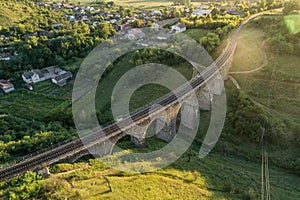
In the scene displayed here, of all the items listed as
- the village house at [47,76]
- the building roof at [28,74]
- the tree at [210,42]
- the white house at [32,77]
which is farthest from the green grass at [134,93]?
the building roof at [28,74]

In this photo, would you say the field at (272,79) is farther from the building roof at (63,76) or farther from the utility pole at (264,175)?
the building roof at (63,76)

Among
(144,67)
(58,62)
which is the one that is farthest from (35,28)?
(144,67)

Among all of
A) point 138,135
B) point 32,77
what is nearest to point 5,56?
point 32,77

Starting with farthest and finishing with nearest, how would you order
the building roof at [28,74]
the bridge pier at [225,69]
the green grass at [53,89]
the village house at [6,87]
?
the building roof at [28,74] < the village house at [6,87] < the green grass at [53,89] < the bridge pier at [225,69]

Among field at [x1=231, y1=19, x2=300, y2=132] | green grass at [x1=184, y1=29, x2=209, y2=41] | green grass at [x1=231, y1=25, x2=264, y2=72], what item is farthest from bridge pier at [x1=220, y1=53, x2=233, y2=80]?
green grass at [x1=184, y1=29, x2=209, y2=41]

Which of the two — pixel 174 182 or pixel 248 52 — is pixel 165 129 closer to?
pixel 174 182

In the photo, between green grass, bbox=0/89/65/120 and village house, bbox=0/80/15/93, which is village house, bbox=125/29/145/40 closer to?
green grass, bbox=0/89/65/120

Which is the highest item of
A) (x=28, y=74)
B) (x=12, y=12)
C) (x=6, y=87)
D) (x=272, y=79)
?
(x=12, y=12)

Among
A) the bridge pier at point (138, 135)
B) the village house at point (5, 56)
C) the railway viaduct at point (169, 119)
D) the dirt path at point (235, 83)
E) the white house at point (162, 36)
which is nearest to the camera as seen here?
the railway viaduct at point (169, 119)

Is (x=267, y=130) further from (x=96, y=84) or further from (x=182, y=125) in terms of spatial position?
(x=96, y=84)

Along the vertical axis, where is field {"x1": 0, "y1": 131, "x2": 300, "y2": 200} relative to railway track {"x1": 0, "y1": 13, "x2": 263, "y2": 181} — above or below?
below

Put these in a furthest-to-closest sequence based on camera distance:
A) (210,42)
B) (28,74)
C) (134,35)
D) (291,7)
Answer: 1. (134,35)
2. (291,7)
3. (28,74)
4. (210,42)
